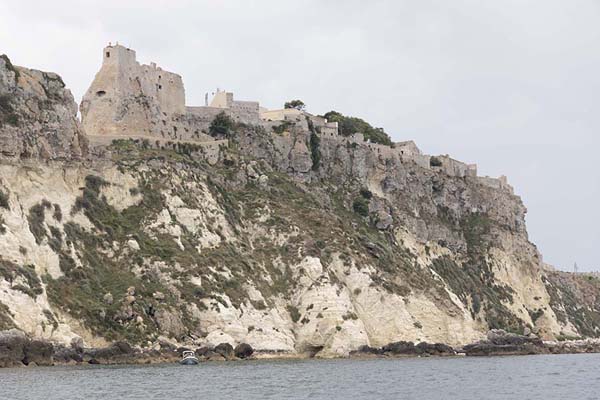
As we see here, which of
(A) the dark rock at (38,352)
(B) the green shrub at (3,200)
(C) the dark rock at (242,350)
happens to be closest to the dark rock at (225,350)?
(C) the dark rock at (242,350)

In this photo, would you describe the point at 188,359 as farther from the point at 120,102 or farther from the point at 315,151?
the point at 315,151

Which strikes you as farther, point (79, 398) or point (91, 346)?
point (91, 346)

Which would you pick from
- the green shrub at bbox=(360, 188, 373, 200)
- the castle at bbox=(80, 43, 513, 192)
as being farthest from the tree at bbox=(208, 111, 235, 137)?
the green shrub at bbox=(360, 188, 373, 200)

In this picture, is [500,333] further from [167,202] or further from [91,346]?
[91,346]

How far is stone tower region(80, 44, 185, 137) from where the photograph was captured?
109062mm

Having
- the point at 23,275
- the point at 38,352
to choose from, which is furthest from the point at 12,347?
the point at 23,275

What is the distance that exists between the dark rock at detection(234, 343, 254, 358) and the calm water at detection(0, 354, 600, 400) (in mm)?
1926

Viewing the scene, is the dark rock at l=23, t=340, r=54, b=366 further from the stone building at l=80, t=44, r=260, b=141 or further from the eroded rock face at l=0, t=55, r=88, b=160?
the stone building at l=80, t=44, r=260, b=141

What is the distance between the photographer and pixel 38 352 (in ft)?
245

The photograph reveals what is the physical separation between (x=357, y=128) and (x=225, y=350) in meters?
62.6

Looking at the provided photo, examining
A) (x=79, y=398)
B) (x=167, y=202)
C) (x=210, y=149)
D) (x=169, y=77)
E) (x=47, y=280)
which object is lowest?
(x=79, y=398)

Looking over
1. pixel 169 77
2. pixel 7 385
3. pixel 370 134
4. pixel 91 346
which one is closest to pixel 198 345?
pixel 91 346

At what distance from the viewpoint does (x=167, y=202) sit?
101312 mm

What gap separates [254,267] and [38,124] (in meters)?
22.4
